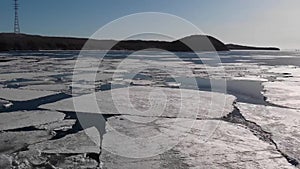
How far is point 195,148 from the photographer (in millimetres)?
3818

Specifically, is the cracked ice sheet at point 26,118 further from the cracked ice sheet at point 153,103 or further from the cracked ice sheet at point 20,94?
the cracked ice sheet at point 20,94

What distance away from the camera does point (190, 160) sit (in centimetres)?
342

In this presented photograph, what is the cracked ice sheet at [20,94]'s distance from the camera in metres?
6.72

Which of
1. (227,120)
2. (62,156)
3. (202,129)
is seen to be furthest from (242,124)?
(62,156)

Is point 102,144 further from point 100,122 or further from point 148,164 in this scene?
point 100,122

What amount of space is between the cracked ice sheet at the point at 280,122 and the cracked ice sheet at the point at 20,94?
13.8 feet

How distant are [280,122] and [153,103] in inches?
93.1

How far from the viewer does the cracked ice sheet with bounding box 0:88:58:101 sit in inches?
265

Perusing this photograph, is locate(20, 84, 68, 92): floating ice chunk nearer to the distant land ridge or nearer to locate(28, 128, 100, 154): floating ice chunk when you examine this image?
locate(28, 128, 100, 154): floating ice chunk

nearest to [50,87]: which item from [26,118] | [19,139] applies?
[26,118]

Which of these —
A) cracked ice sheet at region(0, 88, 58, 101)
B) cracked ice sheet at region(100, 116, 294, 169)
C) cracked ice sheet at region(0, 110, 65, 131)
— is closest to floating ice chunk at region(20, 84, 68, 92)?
cracked ice sheet at region(0, 88, 58, 101)

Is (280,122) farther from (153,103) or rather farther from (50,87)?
(50,87)

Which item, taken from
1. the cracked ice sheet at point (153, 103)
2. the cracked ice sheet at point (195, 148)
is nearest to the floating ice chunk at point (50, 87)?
the cracked ice sheet at point (153, 103)

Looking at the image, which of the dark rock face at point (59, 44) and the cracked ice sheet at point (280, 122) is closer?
the cracked ice sheet at point (280, 122)
